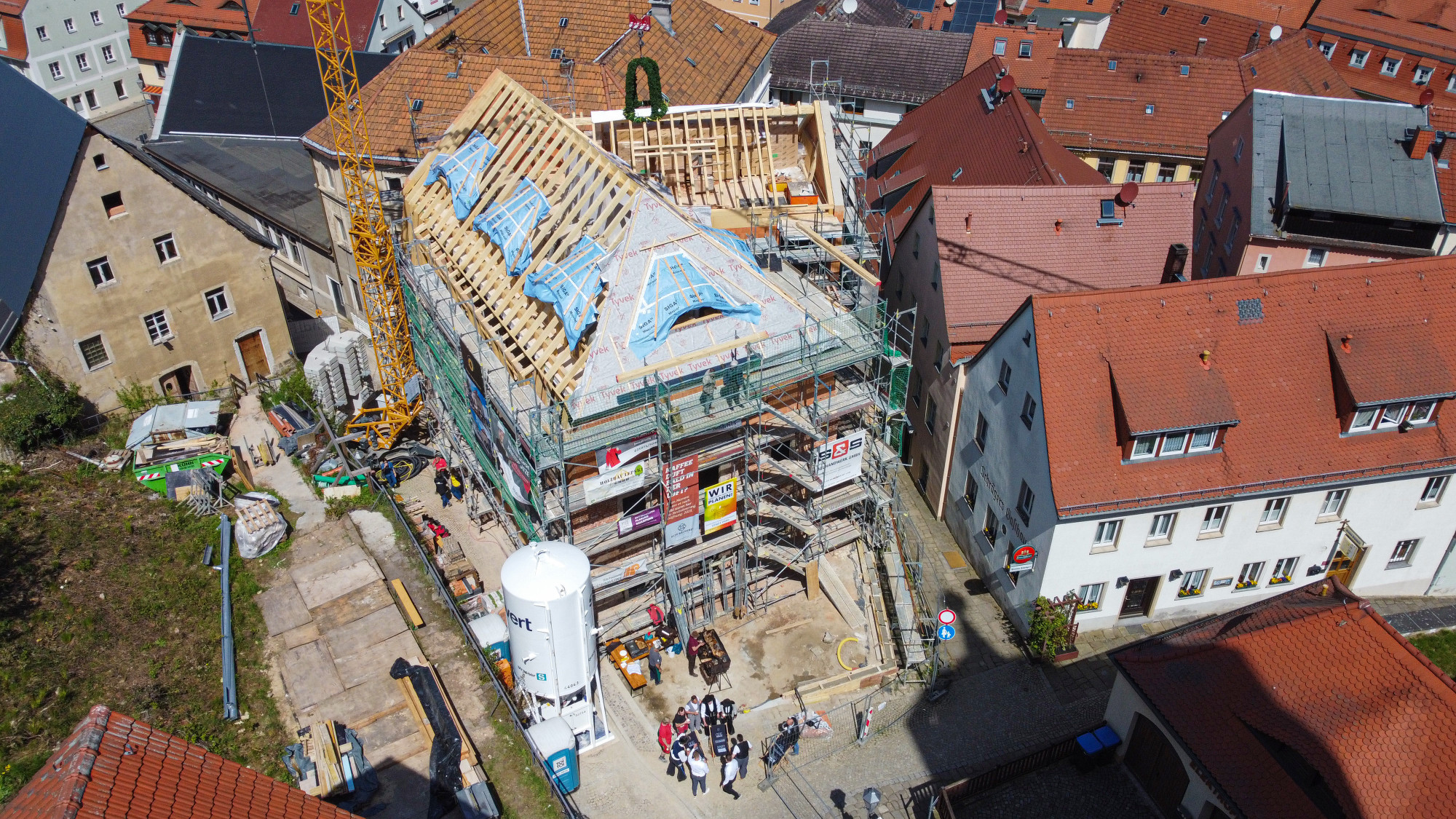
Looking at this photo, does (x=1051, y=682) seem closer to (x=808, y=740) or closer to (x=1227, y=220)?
(x=808, y=740)

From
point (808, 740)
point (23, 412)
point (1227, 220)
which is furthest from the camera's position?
point (1227, 220)

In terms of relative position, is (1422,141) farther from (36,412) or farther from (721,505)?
(36,412)

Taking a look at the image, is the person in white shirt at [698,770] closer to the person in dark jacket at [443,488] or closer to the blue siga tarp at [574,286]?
the blue siga tarp at [574,286]

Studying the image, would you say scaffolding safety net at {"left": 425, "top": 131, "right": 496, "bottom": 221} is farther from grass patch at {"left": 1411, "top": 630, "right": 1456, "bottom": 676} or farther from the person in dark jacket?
grass patch at {"left": 1411, "top": 630, "right": 1456, "bottom": 676}

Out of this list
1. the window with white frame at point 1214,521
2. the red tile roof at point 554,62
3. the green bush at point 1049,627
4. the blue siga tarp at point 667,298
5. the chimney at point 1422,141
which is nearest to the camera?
the blue siga tarp at point 667,298

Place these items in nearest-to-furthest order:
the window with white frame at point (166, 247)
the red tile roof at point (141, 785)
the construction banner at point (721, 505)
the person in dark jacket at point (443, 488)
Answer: the red tile roof at point (141, 785) < the construction banner at point (721, 505) < the person in dark jacket at point (443, 488) < the window with white frame at point (166, 247)

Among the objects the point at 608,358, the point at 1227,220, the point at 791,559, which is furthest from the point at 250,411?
the point at 1227,220

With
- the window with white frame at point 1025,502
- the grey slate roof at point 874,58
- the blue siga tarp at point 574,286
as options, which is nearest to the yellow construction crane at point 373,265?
the blue siga tarp at point 574,286
